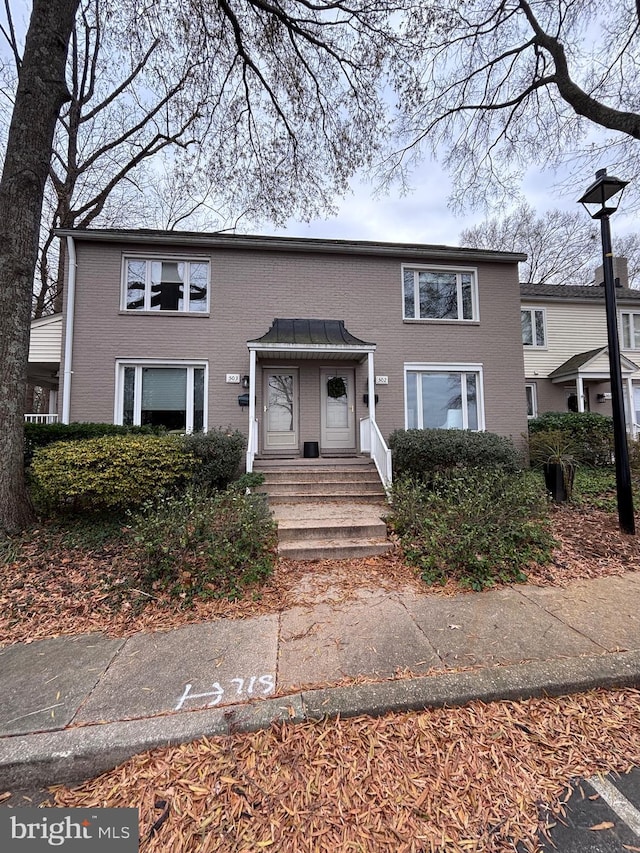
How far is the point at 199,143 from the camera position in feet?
28.3

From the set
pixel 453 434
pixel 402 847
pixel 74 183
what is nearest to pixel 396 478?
pixel 453 434

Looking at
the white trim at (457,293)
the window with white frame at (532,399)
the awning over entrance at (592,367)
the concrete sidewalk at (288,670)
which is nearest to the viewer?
the concrete sidewalk at (288,670)

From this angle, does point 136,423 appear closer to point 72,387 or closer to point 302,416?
point 72,387

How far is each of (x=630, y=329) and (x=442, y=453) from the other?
13.1 metres

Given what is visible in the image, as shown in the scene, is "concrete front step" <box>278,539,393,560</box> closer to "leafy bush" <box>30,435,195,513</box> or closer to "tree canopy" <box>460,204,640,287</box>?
→ "leafy bush" <box>30,435,195,513</box>

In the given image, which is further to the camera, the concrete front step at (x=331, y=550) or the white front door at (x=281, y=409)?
the white front door at (x=281, y=409)

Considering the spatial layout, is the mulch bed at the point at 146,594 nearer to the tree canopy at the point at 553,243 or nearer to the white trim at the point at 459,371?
the white trim at the point at 459,371

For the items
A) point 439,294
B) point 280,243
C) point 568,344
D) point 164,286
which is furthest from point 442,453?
point 568,344

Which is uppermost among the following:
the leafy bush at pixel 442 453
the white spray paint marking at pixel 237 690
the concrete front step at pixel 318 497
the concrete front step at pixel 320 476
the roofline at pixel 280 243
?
the roofline at pixel 280 243

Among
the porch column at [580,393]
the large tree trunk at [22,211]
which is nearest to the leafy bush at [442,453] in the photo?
the large tree trunk at [22,211]

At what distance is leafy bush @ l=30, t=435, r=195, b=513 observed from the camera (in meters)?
4.92

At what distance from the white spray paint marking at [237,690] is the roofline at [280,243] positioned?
8.77m

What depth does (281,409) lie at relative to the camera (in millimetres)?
8953

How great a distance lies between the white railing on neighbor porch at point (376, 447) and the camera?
21.6 feet
